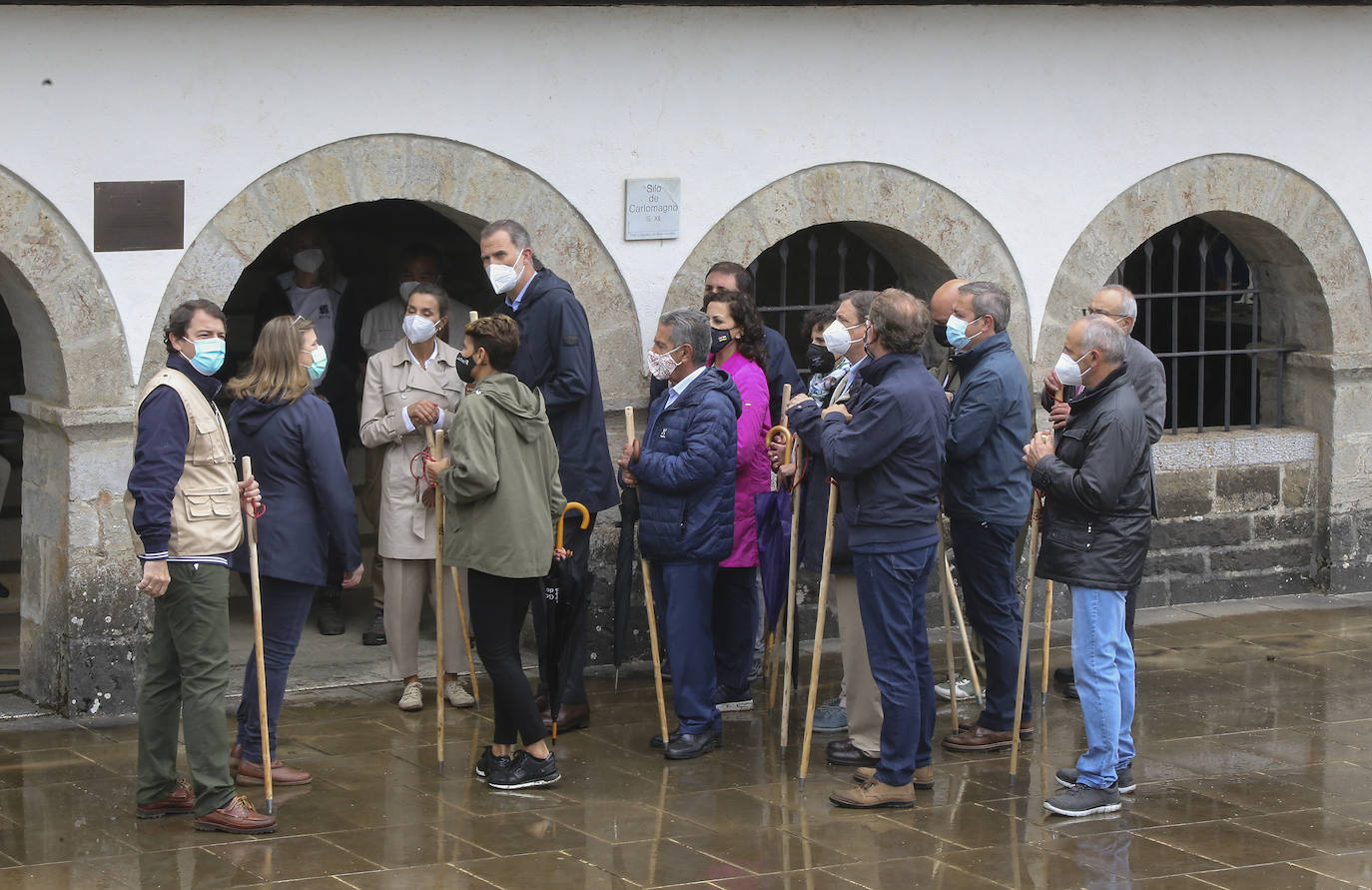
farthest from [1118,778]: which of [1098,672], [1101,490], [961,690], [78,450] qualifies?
[78,450]

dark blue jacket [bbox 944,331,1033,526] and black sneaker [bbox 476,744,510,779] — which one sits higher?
dark blue jacket [bbox 944,331,1033,526]

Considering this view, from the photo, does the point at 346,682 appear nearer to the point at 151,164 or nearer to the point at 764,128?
the point at 151,164

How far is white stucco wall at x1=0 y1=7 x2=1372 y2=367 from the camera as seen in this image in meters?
7.31

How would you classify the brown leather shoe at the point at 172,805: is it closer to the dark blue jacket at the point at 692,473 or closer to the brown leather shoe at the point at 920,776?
the dark blue jacket at the point at 692,473

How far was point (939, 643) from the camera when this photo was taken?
29.3 feet

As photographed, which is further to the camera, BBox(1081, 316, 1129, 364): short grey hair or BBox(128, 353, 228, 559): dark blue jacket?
BBox(1081, 316, 1129, 364): short grey hair

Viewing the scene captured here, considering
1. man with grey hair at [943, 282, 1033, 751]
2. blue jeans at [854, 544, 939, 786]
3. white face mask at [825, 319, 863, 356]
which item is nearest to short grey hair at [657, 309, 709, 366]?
white face mask at [825, 319, 863, 356]

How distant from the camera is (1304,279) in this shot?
9727 millimetres

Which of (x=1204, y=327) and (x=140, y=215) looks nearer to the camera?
(x=140, y=215)

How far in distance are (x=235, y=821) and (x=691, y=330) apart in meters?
2.36

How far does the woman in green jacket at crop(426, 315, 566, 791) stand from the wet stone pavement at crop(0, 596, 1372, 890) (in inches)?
9.5

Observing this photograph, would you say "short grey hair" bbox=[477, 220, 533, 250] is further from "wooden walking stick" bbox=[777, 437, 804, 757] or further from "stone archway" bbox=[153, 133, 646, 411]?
"wooden walking stick" bbox=[777, 437, 804, 757]

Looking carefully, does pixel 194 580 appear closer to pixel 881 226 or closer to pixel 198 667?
pixel 198 667

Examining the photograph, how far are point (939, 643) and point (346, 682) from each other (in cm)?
285
